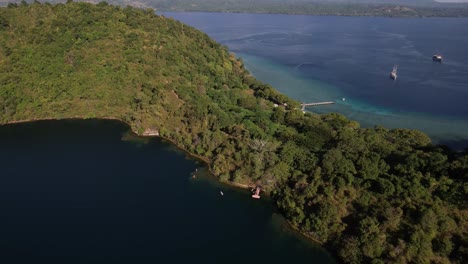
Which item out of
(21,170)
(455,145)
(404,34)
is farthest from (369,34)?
(21,170)

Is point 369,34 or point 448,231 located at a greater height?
point 369,34

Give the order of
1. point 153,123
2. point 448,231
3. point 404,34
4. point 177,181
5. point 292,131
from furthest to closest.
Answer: point 404,34 < point 153,123 < point 292,131 < point 177,181 < point 448,231

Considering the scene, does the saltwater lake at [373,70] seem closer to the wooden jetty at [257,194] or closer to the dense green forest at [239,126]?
the dense green forest at [239,126]

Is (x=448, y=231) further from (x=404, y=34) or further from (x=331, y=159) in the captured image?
(x=404, y=34)

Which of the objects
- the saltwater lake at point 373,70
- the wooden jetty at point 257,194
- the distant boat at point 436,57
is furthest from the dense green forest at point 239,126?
the distant boat at point 436,57

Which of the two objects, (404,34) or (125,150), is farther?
(404,34)

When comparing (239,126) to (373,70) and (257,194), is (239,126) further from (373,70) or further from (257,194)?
(373,70)

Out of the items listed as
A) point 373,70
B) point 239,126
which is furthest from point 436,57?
point 239,126
